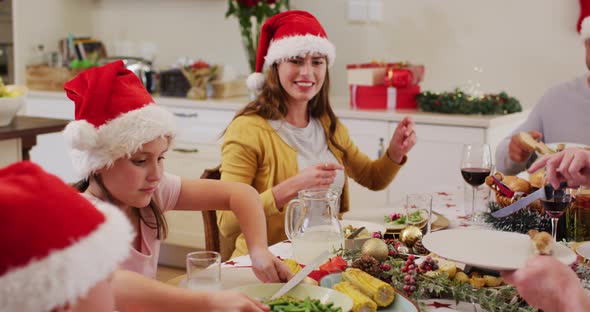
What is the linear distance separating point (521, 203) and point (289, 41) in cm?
103

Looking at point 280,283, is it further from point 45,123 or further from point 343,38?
point 343,38

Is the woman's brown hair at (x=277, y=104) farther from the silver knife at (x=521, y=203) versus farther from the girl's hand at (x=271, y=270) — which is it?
the girl's hand at (x=271, y=270)

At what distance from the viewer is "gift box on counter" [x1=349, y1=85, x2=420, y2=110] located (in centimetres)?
384

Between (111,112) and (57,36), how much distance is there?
3622 mm

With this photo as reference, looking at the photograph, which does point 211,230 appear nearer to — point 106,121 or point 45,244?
point 106,121

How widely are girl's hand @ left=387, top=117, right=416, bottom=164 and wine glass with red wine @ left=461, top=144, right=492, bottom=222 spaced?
0.99 feet

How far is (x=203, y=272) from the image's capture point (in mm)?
1353

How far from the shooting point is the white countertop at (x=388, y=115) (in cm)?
351

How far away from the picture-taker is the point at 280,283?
141 centimetres

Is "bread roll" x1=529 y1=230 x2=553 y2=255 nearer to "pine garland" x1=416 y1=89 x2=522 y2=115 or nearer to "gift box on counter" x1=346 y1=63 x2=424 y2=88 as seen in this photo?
"pine garland" x1=416 y1=89 x2=522 y2=115

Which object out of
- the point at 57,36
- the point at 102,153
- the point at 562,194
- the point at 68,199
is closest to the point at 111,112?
the point at 102,153

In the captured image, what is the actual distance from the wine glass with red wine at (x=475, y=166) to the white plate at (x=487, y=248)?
0.55 metres

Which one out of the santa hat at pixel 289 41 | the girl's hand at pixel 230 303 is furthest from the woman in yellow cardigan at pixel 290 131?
the girl's hand at pixel 230 303

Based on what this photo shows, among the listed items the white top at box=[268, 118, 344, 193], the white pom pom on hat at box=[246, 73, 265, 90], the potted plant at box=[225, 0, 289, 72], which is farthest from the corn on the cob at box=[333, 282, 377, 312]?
the potted plant at box=[225, 0, 289, 72]
